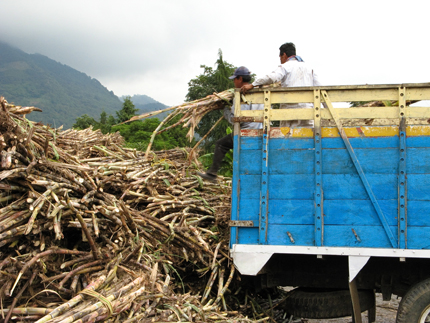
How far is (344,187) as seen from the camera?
11.6 feet

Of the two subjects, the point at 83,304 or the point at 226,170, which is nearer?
the point at 83,304

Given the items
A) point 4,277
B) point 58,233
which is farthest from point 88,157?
point 4,277

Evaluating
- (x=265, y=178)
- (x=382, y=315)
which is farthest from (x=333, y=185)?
(x=382, y=315)

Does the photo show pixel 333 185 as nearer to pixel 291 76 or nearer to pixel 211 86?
pixel 291 76

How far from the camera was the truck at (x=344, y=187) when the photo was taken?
135 inches

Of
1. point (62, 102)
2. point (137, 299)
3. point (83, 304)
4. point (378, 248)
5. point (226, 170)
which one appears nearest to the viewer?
point (83, 304)

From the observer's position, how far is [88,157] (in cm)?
511

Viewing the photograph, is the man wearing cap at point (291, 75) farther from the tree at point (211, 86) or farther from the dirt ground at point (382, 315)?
the tree at point (211, 86)

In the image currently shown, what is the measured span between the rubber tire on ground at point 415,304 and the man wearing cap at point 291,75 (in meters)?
1.79

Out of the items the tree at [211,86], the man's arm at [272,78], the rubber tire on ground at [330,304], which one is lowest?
the rubber tire on ground at [330,304]

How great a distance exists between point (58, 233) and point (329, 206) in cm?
232

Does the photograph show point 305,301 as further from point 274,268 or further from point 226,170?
point 226,170

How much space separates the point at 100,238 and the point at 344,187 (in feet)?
7.68

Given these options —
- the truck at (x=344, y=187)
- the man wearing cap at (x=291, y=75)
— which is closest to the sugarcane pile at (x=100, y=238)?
the truck at (x=344, y=187)
